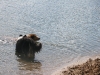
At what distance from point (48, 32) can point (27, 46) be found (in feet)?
9.75

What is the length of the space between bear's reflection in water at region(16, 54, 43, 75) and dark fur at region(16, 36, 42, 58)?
268mm

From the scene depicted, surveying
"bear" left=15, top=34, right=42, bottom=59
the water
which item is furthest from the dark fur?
the water

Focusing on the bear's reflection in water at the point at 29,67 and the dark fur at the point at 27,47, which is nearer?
the bear's reflection in water at the point at 29,67

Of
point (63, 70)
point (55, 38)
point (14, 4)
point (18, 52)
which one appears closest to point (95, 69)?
point (63, 70)

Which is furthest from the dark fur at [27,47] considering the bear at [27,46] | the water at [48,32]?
the water at [48,32]

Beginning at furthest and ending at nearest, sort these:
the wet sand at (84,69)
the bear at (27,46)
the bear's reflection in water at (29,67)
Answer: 1. the bear at (27,46)
2. the bear's reflection in water at (29,67)
3. the wet sand at (84,69)

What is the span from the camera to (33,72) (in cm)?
806

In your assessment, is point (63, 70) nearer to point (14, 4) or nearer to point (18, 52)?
point (18, 52)

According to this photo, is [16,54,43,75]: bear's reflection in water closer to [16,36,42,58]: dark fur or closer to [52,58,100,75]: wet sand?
[16,36,42,58]: dark fur

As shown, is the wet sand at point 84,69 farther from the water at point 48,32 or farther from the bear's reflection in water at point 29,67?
the bear's reflection in water at point 29,67

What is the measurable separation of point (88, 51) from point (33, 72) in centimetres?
306

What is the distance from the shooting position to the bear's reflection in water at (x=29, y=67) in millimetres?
8017

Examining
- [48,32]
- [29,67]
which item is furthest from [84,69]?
[48,32]

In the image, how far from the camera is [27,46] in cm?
908
